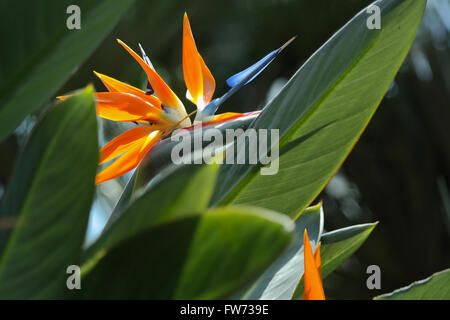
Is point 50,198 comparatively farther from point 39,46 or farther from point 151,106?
point 151,106

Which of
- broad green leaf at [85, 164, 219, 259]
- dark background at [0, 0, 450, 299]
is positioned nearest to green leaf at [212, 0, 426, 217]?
broad green leaf at [85, 164, 219, 259]

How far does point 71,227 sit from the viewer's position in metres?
0.18

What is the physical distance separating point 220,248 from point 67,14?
0.11 meters

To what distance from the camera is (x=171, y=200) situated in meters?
0.17

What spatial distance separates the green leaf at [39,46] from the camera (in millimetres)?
194

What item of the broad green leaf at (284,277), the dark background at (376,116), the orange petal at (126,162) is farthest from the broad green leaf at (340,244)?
the dark background at (376,116)

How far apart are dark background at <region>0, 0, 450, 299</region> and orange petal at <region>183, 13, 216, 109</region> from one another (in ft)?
4.60

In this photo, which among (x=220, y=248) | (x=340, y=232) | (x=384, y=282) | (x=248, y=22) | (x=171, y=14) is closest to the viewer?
(x=220, y=248)

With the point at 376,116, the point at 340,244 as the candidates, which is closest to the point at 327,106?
the point at 340,244

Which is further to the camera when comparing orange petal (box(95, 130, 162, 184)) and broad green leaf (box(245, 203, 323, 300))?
orange petal (box(95, 130, 162, 184))

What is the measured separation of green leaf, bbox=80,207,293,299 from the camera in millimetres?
149

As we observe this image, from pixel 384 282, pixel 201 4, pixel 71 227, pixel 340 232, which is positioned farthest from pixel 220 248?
pixel 201 4

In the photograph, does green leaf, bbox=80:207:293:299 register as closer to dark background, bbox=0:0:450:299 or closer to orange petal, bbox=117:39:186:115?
orange petal, bbox=117:39:186:115
